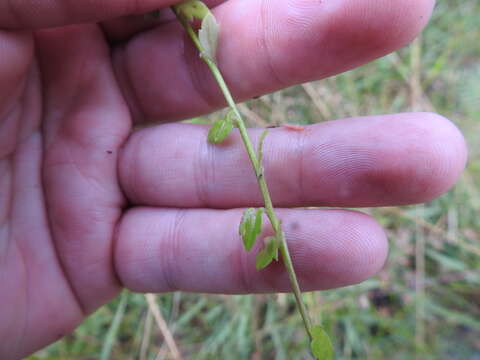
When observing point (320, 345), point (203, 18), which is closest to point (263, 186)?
point (320, 345)

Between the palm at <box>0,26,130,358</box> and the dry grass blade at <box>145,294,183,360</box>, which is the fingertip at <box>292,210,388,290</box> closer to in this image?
the palm at <box>0,26,130,358</box>

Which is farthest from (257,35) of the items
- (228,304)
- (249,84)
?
(228,304)

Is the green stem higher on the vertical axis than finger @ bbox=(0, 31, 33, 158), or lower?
lower

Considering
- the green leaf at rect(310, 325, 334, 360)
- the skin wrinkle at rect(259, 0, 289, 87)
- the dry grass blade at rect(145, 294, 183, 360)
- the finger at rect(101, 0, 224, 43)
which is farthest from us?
the dry grass blade at rect(145, 294, 183, 360)

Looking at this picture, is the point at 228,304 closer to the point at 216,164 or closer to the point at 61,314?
the point at 61,314

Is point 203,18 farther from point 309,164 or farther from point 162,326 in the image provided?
point 162,326

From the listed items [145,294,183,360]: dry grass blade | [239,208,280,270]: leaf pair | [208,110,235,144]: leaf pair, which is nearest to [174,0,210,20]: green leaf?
[208,110,235,144]: leaf pair
